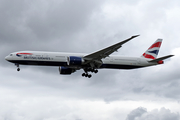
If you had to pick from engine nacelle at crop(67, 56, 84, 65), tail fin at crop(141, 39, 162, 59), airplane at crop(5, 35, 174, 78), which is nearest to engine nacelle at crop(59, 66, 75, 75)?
airplane at crop(5, 35, 174, 78)

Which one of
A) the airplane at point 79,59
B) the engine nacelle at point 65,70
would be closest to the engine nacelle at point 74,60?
the airplane at point 79,59

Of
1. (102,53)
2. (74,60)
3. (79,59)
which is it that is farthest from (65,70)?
(102,53)

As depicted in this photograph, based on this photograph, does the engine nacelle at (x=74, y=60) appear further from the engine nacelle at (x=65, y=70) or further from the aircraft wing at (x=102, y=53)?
the engine nacelle at (x=65, y=70)

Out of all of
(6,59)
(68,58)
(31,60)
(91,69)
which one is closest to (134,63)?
(91,69)

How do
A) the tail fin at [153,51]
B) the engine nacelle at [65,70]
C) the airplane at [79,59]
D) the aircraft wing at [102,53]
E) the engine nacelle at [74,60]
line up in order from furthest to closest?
the tail fin at [153,51] < the engine nacelle at [65,70] < the airplane at [79,59] < the engine nacelle at [74,60] < the aircraft wing at [102,53]

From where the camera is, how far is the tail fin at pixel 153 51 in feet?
197

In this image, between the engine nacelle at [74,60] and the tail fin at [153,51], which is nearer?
the engine nacelle at [74,60]

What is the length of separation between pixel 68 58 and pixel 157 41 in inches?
855

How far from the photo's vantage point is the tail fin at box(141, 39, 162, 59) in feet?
197

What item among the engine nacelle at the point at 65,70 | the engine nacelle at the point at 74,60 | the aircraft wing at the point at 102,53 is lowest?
the engine nacelle at the point at 65,70

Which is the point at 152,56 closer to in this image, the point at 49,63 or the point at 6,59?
the point at 49,63

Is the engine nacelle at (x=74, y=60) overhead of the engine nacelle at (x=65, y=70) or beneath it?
overhead

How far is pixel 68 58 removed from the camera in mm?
51000

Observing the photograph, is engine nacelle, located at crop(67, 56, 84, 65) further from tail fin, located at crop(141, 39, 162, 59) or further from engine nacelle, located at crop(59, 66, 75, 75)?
tail fin, located at crop(141, 39, 162, 59)
